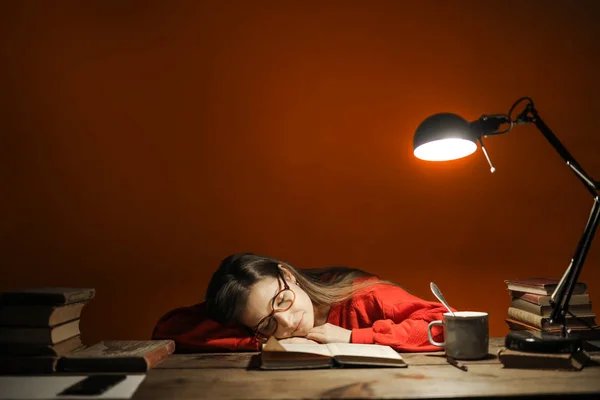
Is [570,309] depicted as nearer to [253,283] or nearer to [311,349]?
[311,349]

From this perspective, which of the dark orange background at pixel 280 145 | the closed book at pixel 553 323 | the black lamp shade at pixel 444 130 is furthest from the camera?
the dark orange background at pixel 280 145

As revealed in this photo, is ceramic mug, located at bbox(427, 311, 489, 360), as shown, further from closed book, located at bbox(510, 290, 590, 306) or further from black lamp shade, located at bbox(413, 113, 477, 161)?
black lamp shade, located at bbox(413, 113, 477, 161)

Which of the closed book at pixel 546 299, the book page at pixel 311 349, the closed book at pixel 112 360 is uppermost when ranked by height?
the closed book at pixel 546 299

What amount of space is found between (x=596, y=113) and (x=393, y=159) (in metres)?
0.91

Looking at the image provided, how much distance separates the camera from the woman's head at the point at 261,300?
1.47 m

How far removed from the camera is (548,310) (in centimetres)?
141

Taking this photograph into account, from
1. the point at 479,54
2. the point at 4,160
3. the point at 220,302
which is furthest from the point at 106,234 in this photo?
the point at 479,54

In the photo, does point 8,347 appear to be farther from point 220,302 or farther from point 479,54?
point 479,54

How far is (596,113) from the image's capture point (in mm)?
2021

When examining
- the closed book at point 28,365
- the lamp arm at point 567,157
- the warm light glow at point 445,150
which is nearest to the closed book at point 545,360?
the lamp arm at point 567,157

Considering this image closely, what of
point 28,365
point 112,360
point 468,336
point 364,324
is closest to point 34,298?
point 28,365

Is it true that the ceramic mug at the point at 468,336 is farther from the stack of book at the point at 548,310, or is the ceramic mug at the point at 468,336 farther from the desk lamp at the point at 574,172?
the stack of book at the point at 548,310

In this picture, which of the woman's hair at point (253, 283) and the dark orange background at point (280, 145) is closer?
the woman's hair at point (253, 283)

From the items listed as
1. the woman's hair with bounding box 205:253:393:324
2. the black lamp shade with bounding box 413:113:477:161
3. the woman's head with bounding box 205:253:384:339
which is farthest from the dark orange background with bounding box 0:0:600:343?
the black lamp shade with bounding box 413:113:477:161
